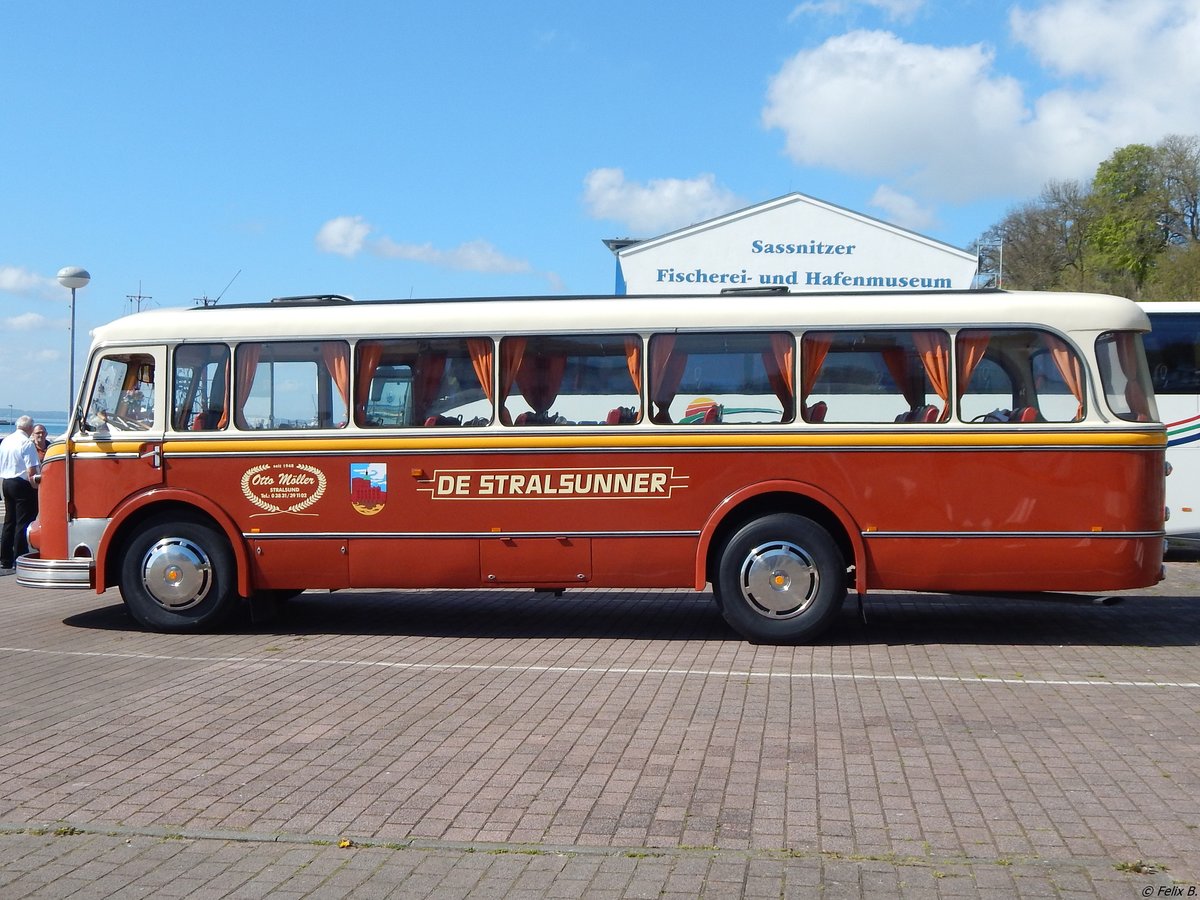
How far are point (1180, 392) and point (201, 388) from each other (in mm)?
12711

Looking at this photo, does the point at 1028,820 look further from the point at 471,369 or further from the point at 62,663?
the point at 62,663

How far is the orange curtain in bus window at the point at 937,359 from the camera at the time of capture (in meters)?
10.1

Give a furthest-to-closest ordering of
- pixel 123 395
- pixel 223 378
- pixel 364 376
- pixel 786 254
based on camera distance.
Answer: pixel 786 254 < pixel 123 395 < pixel 223 378 < pixel 364 376

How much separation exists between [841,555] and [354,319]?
14.5 ft

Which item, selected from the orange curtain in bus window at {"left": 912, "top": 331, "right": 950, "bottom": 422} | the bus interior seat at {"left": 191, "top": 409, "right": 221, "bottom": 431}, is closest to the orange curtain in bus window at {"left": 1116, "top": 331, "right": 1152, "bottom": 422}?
the orange curtain in bus window at {"left": 912, "top": 331, "right": 950, "bottom": 422}

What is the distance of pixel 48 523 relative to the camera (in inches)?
435

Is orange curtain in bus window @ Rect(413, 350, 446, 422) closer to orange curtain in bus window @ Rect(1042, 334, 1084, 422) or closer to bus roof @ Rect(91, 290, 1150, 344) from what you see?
bus roof @ Rect(91, 290, 1150, 344)

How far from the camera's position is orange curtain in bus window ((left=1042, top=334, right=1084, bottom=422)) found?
995 cm

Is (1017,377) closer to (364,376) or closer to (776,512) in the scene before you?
(776,512)

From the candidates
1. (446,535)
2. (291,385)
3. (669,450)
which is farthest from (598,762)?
(291,385)

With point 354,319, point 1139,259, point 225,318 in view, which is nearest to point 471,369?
point 354,319

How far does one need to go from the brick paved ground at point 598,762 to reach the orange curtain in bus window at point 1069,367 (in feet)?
6.48

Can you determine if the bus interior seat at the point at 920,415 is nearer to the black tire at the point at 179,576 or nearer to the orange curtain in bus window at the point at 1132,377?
the orange curtain in bus window at the point at 1132,377

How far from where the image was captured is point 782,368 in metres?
10.3
